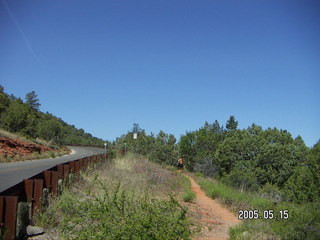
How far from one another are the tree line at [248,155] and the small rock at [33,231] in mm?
32440

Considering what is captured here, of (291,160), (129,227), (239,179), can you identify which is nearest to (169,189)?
(129,227)

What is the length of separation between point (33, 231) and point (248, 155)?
147 feet

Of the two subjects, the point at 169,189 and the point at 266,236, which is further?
the point at 169,189

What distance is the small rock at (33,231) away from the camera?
6.86 m

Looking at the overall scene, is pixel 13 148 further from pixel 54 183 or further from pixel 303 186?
pixel 303 186

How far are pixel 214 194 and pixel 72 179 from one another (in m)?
8.47

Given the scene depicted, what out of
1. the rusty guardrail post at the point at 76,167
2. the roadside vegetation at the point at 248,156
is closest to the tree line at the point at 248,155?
the roadside vegetation at the point at 248,156

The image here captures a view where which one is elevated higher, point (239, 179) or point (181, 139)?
point (181, 139)

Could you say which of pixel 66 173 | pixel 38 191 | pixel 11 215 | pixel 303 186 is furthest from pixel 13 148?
pixel 303 186

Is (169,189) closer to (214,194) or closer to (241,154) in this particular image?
(214,194)

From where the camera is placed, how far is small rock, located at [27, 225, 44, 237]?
22.5 feet

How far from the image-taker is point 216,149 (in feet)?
171

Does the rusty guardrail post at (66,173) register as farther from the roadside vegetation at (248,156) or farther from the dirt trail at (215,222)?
the roadside vegetation at (248,156)

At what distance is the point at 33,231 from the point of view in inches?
272
